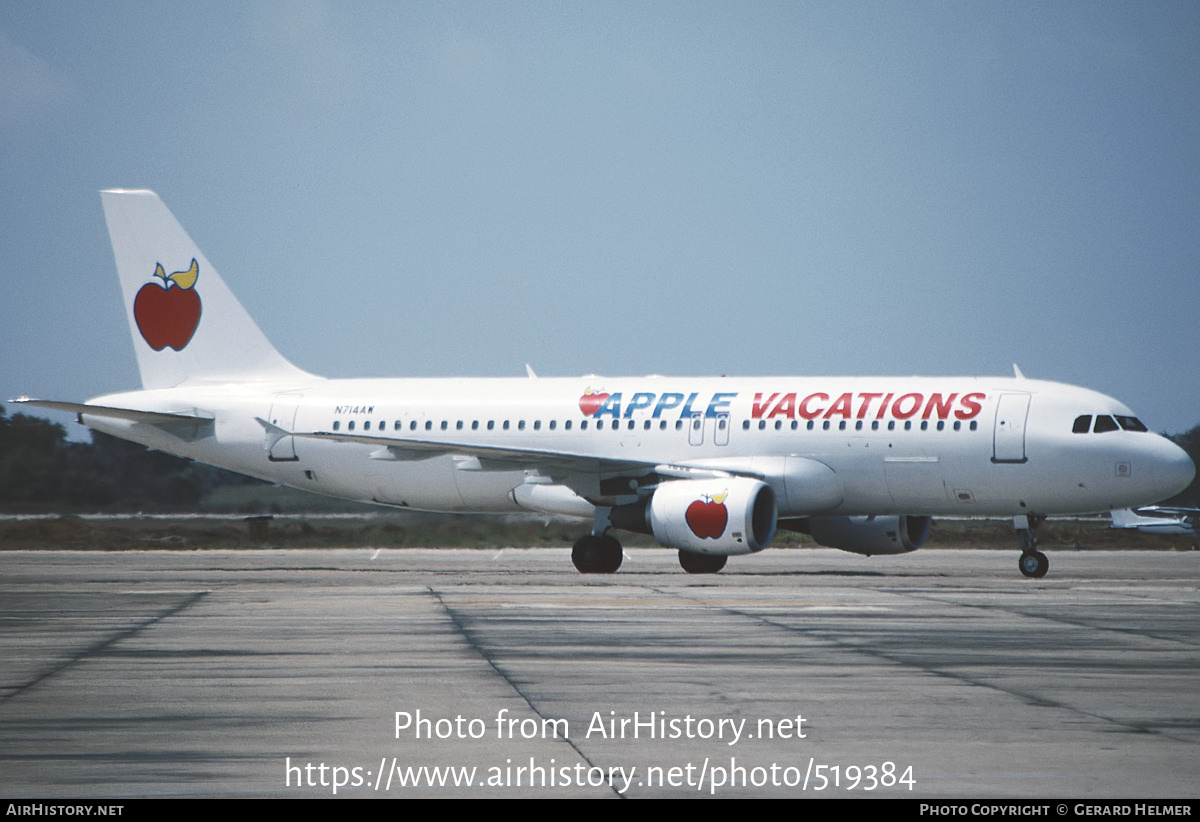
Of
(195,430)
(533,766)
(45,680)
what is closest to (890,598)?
(45,680)

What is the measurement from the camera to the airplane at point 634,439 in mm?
26750

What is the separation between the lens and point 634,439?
98.6ft

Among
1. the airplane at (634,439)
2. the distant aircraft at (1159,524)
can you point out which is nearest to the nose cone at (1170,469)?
the airplane at (634,439)

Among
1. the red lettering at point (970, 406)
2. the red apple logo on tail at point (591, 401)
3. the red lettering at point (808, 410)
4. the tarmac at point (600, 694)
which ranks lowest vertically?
the tarmac at point (600, 694)

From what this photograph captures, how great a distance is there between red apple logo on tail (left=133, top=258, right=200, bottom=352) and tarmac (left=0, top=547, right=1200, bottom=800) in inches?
543

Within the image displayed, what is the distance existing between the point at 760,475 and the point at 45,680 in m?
→ 17.9

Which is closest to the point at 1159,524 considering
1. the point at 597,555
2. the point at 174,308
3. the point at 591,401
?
the point at 591,401

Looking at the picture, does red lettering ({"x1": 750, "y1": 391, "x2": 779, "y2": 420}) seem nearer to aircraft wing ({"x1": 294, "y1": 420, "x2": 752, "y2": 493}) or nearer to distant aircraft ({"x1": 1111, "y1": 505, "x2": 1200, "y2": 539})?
aircraft wing ({"x1": 294, "y1": 420, "x2": 752, "y2": 493})

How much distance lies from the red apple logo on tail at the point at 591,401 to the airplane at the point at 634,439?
4 centimetres

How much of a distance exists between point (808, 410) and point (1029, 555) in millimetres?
4595

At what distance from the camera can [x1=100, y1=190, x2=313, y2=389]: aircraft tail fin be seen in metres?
35.2

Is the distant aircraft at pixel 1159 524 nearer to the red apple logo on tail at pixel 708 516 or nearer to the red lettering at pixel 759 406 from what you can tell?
the red lettering at pixel 759 406
